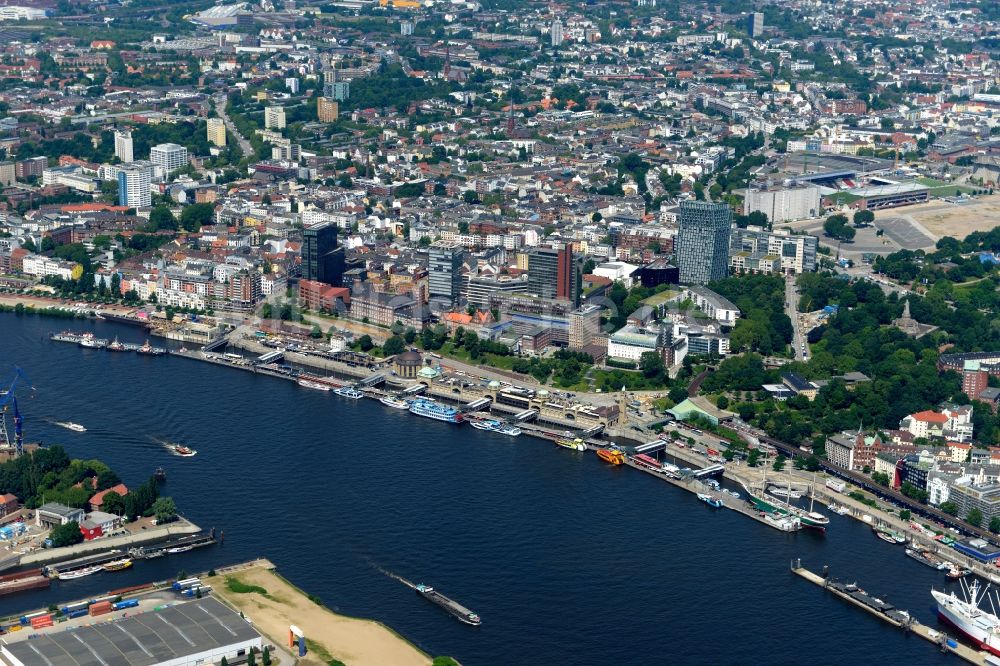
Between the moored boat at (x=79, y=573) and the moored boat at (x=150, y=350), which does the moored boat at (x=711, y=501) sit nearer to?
the moored boat at (x=79, y=573)

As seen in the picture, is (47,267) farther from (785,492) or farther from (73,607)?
(785,492)

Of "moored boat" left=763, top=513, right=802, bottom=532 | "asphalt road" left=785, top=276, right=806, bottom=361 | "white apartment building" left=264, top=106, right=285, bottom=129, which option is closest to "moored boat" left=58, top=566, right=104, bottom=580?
"moored boat" left=763, top=513, right=802, bottom=532

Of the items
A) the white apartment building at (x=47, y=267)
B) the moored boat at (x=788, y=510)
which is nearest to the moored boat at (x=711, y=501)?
the moored boat at (x=788, y=510)

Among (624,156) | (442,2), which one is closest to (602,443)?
(624,156)

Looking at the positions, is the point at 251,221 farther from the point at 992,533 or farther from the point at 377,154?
the point at 992,533

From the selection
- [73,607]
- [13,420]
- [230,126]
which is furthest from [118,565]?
[230,126]

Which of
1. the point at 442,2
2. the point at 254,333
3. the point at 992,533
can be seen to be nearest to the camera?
the point at 992,533
